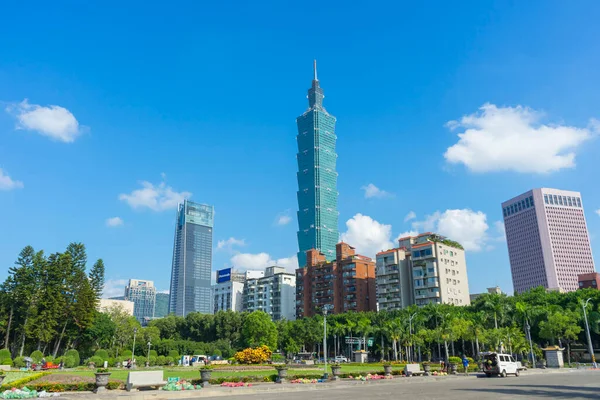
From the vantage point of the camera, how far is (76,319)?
76.0 m

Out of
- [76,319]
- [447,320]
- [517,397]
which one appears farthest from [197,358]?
[517,397]

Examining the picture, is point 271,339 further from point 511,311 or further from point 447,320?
point 511,311

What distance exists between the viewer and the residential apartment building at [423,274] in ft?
352

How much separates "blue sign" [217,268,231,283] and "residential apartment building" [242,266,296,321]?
16.2 m

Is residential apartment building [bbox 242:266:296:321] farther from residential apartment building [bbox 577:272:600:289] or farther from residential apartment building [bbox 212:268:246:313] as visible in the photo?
residential apartment building [bbox 577:272:600:289]

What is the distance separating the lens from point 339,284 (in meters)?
132

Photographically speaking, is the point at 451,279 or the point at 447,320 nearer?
the point at 447,320

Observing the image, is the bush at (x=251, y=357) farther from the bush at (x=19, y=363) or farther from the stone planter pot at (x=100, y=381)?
the stone planter pot at (x=100, y=381)

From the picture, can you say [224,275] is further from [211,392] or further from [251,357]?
[211,392]

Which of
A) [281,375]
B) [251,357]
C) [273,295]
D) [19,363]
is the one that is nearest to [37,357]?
[19,363]

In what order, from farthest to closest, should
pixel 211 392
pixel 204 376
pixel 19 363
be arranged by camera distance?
pixel 19 363, pixel 204 376, pixel 211 392

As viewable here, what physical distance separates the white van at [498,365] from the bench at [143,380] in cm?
2444

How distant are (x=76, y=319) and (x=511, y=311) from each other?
6868 centimetres

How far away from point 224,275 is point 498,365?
A: 157108 millimetres
